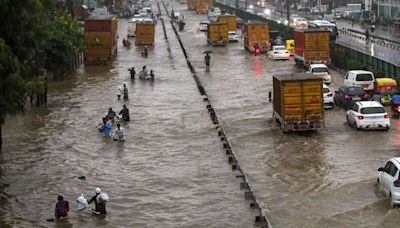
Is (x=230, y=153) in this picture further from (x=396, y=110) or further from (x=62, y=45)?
(x=62, y=45)

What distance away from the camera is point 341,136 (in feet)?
97.6

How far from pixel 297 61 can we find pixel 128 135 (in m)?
26.3

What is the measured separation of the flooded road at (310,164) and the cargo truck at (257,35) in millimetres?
21830

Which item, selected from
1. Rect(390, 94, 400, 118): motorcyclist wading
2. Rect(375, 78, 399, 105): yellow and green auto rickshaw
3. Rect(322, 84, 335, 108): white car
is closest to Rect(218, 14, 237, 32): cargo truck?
Rect(375, 78, 399, 105): yellow and green auto rickshaw

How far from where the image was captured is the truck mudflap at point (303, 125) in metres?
29.7

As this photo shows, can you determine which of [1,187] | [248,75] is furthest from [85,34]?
[1,187]

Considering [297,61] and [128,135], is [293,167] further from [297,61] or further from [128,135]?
[297,61]

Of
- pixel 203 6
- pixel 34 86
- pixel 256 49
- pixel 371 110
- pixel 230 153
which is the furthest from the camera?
pixel 203 6

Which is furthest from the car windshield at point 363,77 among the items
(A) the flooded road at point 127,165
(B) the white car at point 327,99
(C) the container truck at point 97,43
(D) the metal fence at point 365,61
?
(C) the container truck at point 97,43

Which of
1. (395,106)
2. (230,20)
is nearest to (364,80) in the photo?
(395,106)

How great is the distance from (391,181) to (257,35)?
46693 millimetres

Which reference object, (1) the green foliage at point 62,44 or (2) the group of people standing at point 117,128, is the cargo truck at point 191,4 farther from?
(2) the group of people standing at point 117,128

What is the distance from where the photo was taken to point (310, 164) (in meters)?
25.5

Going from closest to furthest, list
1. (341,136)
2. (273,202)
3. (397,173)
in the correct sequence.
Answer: (397,173) < (273,202) < (341,136)
